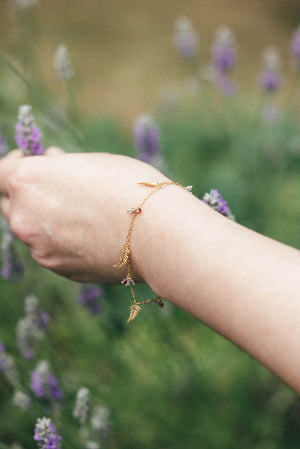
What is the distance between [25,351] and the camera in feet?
3.23

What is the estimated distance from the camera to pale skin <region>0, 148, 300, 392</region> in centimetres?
53

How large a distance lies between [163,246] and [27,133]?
1.14ft

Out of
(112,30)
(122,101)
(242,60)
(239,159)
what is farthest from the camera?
(112,30)

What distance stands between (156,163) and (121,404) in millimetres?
640

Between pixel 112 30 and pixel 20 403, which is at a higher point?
pixel 112 30

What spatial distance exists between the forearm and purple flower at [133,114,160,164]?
1.58ft

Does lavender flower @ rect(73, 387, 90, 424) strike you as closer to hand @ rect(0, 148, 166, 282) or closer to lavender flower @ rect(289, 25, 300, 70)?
hand @ rect(0, 148, 166, 282)

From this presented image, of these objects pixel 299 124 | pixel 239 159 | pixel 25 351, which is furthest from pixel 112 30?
pixel 25 351

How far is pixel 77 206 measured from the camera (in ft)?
2.48

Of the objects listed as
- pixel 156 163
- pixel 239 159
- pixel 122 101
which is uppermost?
pixel 156 163

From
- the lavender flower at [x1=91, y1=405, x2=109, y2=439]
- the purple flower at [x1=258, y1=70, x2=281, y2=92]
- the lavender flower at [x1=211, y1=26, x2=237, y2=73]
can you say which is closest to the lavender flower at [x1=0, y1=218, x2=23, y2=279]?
the lavender flower at [x1=91, y1=405, x2=109, y2=439]

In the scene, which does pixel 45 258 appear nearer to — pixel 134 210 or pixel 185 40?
pixel 134 210

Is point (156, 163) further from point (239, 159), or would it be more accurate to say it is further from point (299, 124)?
point (299, 124)

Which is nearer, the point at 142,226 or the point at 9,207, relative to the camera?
the point at 142,226
